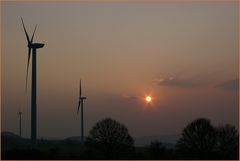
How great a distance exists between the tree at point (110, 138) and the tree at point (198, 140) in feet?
43.6

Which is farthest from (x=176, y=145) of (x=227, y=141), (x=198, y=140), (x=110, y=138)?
(x=110, y=138)

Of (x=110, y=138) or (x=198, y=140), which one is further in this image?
(x=110, y=138)

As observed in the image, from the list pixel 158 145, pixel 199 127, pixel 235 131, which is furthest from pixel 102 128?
pixel 235 131

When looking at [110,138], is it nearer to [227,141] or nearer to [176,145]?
[176,145]

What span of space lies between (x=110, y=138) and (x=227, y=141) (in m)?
26.8

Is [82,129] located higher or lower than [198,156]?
higher

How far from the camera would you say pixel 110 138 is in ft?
359

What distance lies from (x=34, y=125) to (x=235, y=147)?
4508 centimetres

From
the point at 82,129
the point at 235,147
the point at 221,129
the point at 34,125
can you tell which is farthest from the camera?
the point at 82,129

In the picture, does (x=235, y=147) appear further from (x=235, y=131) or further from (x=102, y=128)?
(x=102, y=128)

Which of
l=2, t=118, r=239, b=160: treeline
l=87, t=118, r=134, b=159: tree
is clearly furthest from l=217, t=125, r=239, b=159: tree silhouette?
l=87, t=118, r=134, b=159: tree

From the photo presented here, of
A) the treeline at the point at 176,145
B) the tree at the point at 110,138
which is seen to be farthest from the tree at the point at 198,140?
the tree at the point at 110,138

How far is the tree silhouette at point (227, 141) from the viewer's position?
319 ft

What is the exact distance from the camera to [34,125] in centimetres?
7762
